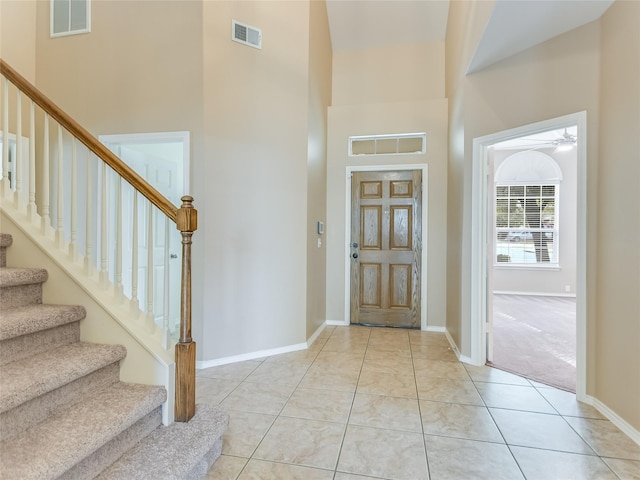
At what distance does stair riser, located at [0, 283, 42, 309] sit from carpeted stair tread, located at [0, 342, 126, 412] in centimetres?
32

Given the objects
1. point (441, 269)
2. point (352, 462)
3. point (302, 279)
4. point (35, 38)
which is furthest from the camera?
point (441, 269)

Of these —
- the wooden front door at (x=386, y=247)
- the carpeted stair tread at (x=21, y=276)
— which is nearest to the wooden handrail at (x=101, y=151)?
the carpeted stair tread at (x=21, y=276)

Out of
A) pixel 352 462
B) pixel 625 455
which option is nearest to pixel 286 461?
pixel 352 462

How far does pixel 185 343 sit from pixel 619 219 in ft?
8.65

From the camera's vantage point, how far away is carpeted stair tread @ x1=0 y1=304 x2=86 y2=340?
1.38 meters

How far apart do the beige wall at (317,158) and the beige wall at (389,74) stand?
0.26 metres

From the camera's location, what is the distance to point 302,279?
338 centimetres

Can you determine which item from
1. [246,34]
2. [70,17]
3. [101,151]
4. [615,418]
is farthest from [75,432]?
[70,17]

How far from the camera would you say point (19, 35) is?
10.1 feet

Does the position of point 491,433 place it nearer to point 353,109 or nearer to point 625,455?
point 625,455

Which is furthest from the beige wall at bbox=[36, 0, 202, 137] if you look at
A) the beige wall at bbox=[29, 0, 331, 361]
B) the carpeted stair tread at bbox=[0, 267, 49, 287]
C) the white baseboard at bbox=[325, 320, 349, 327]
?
the white baseboard at bbox=[325, 320, 349, 327]

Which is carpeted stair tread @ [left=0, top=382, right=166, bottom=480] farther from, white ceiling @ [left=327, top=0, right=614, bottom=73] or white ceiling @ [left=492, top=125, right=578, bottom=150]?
white ceiling @ [left=492, top=125, right=578, bottom=150]

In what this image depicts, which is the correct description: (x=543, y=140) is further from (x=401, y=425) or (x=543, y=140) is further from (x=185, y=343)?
(x=185, y=343)

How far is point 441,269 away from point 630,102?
2419mm
